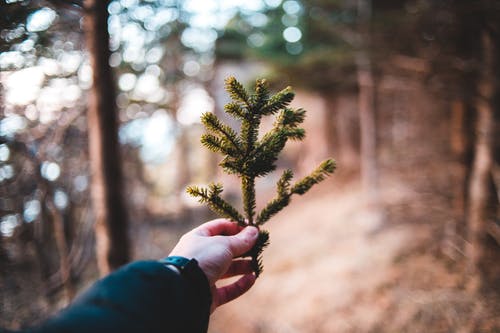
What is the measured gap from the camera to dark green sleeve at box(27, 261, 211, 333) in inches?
35.4

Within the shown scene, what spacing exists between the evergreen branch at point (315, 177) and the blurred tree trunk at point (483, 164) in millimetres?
3843

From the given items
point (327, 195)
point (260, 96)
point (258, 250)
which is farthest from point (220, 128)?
point (327, 195)

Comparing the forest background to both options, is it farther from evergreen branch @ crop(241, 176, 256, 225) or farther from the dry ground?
evergreen branch @ crop(241, 176, 256, 225)

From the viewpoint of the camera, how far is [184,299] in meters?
1.12

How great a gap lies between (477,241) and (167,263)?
4.75 meters

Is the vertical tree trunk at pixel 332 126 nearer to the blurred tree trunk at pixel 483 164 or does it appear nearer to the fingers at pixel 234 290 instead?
the blurred tree trunk at pixel 483 164

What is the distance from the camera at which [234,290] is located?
1579 millimetres

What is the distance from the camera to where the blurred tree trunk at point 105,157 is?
338 centimetres

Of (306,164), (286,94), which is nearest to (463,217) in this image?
(286,94)

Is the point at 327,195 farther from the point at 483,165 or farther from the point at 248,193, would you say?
the point at 248,193

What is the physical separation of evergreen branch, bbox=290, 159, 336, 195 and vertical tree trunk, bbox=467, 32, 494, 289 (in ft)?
→ 12.6

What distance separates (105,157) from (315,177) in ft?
9.36

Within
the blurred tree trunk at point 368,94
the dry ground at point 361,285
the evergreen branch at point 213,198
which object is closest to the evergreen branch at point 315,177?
the evergreen branch at point 213,198

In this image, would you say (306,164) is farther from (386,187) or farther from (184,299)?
(184,299)
